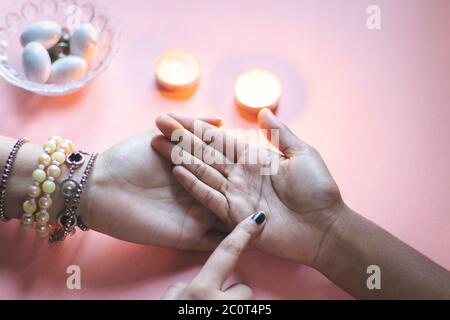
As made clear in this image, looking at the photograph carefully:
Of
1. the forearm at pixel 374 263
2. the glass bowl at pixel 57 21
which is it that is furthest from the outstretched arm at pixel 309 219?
the glass bowl at pixel 57 21

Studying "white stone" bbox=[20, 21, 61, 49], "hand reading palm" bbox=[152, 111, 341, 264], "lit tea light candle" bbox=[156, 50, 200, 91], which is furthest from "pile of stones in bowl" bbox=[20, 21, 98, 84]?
"hand reading palm" bbox=[152, 111, 341, 264]

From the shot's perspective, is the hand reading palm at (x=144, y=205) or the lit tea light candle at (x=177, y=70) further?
the lit tea light candle at (x=177, y=70)

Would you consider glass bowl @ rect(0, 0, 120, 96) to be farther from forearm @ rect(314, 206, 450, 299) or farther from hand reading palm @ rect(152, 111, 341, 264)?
forearm @ rect(314, 206, 450, 299)

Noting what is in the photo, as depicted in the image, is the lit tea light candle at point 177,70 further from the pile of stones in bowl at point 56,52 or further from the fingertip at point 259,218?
the fingertip at point 259,218

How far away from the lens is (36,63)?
954 millimetres

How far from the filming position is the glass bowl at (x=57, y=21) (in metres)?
0.98

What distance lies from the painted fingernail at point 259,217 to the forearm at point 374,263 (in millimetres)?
109

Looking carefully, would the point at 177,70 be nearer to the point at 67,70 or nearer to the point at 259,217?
the point at 67,70

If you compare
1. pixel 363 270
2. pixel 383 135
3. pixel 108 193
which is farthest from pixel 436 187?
pixel 108 193

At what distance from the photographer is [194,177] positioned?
837 millimetres

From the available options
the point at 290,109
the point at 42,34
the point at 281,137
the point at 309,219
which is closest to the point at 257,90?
the point at 290,109

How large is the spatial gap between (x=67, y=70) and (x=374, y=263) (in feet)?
2.04

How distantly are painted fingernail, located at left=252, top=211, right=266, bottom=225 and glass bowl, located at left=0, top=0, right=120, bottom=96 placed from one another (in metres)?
0.41

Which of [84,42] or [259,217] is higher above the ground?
[84,42]
